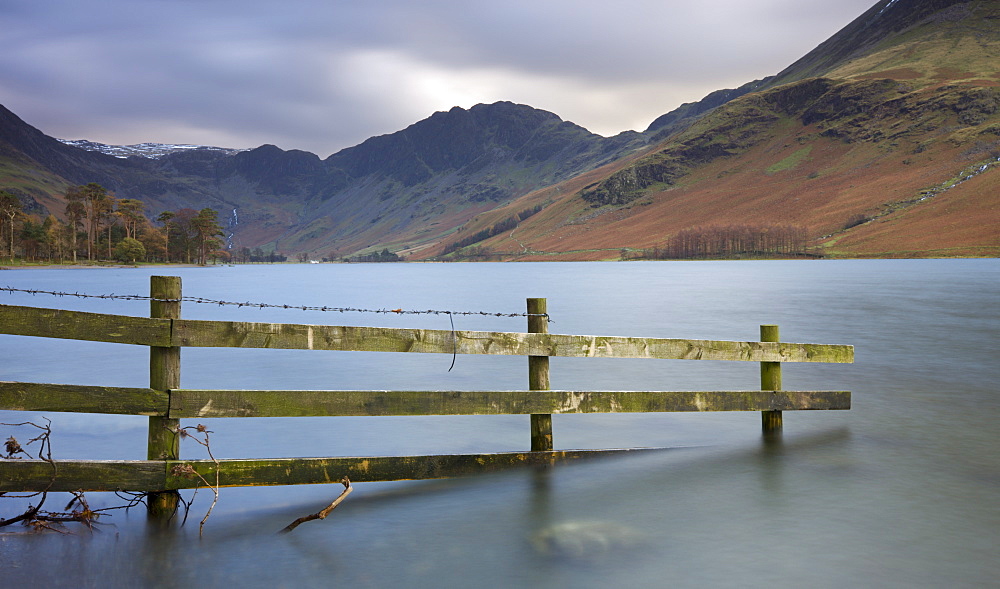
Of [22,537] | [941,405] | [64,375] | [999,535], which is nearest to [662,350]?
[999,535]

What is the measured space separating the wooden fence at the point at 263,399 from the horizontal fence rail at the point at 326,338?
0.04 ft

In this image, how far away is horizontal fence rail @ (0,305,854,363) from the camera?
6562 mm

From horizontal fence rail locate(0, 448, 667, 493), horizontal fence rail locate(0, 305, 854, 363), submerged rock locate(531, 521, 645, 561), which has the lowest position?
submerged rock locate(531, 521, 645, 561)

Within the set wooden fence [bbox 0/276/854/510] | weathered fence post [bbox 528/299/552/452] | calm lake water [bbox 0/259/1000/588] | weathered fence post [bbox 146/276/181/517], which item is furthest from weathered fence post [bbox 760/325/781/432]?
weathered fence post [bbox 146/276/181/517]

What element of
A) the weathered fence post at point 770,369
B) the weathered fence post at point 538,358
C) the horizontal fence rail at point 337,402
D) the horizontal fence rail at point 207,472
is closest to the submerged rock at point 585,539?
the horizontal fence rail at point 337,402

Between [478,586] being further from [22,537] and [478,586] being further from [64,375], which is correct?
[64,375]

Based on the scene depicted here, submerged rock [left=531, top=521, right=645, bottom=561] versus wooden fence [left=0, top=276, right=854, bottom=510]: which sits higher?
wooden fence [left=0, top=276, right=854, bottom=510]

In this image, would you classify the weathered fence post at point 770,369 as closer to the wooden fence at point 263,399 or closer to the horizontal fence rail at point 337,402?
the horizontal fence rail at point 337,402

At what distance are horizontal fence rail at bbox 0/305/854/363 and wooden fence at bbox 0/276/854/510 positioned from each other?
0.04 feet

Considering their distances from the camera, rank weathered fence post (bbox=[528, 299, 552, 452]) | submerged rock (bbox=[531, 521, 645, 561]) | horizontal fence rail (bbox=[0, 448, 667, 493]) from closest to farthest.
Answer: horizontal fence rail (bbox=[0, 448, 667, 493])
submerged rock (bbox=[531, 521, 645, 561])
weathered fence post (bbox=[528, 299, 552, 452])

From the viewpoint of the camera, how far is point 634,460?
11438 millimetres

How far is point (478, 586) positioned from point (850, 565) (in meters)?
3.84

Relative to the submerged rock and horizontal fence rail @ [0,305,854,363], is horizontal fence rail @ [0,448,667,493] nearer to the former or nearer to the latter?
horizontal fence rail @ [0,305,854,363]

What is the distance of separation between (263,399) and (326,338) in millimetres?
905
